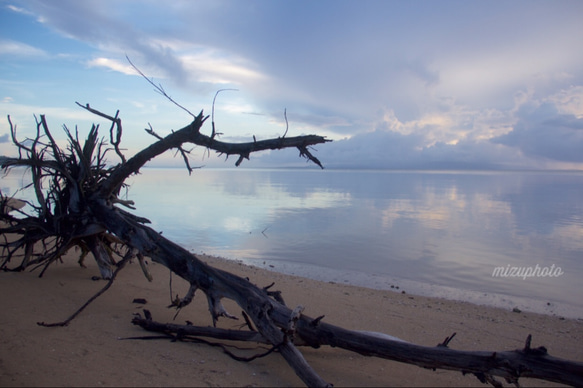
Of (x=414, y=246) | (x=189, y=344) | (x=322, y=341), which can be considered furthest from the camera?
(x=414, y=246)

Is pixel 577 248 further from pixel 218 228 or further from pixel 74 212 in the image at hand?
pixel 74 212

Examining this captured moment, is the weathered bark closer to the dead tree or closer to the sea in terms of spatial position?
the dead tree

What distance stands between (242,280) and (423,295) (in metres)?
6.25

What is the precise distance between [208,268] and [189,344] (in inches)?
34.5

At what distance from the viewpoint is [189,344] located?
439 cm

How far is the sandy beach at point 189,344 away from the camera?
12.2ft

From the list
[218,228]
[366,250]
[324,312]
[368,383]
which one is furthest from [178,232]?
[368,383]

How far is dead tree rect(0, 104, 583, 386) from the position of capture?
10.7 ft

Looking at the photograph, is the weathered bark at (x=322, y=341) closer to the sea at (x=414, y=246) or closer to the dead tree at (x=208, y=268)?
the dead tree at (x=208, y=268)

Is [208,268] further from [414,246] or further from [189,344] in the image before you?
[414,246]

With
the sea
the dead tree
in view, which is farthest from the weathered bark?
the sea

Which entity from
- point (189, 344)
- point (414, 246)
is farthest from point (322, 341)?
point (414, 246)

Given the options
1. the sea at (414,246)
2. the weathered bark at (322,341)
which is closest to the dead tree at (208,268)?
the weathered bark at (322,341)

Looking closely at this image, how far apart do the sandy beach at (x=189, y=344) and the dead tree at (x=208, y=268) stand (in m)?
0.35
